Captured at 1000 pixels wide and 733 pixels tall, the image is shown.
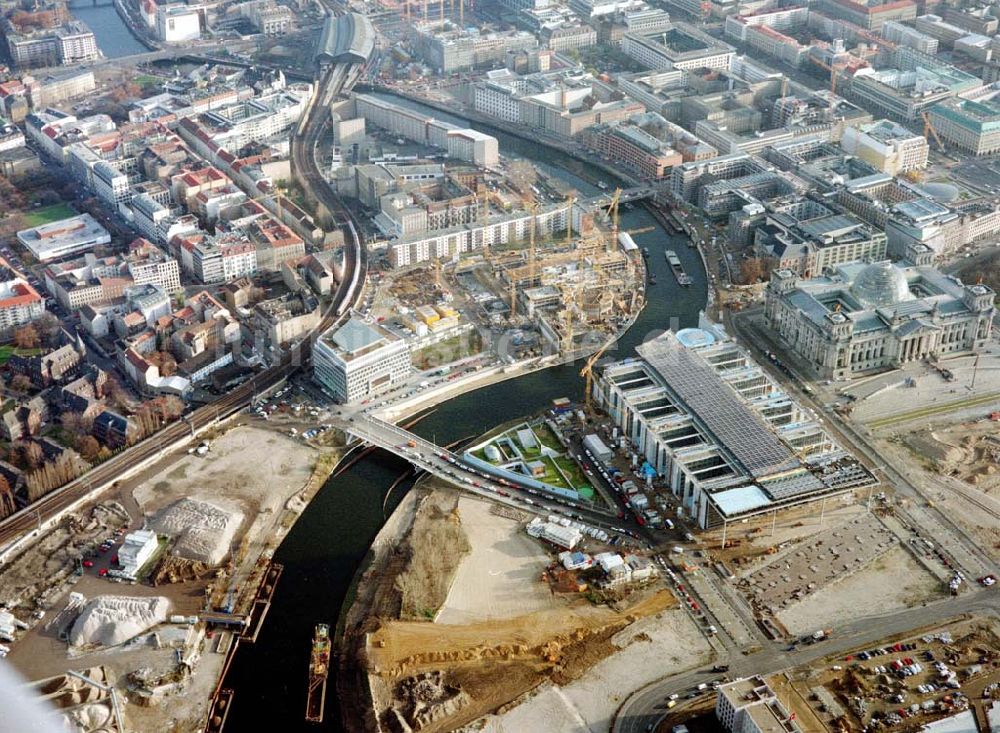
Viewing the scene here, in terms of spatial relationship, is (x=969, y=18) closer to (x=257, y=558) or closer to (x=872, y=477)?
(x=872, y=477)

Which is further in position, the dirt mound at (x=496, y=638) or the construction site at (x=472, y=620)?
the dirt mound at (x=496, y=638)

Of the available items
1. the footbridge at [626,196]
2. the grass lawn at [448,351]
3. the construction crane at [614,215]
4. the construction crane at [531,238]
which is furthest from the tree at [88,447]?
the footbridge at [626,196]

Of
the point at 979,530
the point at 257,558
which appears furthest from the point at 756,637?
the point at 257,558

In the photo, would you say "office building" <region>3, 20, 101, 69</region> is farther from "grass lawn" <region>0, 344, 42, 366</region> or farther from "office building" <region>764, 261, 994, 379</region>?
"office building" <region>764, 261, 994, 379</region>

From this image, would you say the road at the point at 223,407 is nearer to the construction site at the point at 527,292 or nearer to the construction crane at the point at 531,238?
the construction site at the point at 527,292

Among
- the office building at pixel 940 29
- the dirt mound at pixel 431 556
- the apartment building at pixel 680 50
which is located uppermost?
the office building at pixel 940 29
